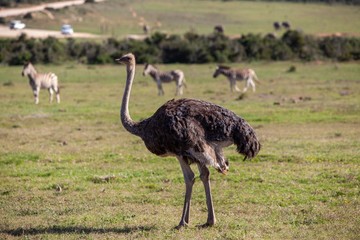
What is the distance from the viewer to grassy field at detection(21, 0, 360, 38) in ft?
225

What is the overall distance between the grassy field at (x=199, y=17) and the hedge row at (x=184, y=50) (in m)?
12.2

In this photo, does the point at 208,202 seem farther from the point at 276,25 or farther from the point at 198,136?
the point at 276,25

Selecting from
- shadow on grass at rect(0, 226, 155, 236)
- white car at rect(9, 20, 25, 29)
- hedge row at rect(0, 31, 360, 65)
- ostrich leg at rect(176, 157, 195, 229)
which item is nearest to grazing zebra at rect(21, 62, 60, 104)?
hedge row at rect(0, 31, 360, 65)

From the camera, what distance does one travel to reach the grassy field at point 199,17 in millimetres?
68562

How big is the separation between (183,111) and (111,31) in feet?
195

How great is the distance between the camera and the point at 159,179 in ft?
40.2

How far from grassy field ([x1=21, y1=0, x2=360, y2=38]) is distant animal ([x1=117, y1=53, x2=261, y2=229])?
167ft

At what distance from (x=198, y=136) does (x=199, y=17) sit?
239 ft

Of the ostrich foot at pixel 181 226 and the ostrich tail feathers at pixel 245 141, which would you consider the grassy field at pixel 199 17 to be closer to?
the ostrich foot at pixel 181 226

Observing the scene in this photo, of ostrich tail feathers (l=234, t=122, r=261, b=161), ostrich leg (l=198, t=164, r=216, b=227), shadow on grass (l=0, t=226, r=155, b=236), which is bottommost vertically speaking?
shadow on grass (l=0, t=226, r=155, b=236)

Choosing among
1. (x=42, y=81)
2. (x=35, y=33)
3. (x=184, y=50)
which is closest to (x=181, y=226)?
(x=42, y=81)

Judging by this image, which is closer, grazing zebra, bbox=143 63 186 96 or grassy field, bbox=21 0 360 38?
grazing zebra, bbox=143 63 186 96

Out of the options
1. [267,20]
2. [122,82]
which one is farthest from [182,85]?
[267,20]

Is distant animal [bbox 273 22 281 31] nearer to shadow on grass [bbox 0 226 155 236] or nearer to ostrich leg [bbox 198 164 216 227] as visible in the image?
ostrich leg [bbox 198 164 216 227]
